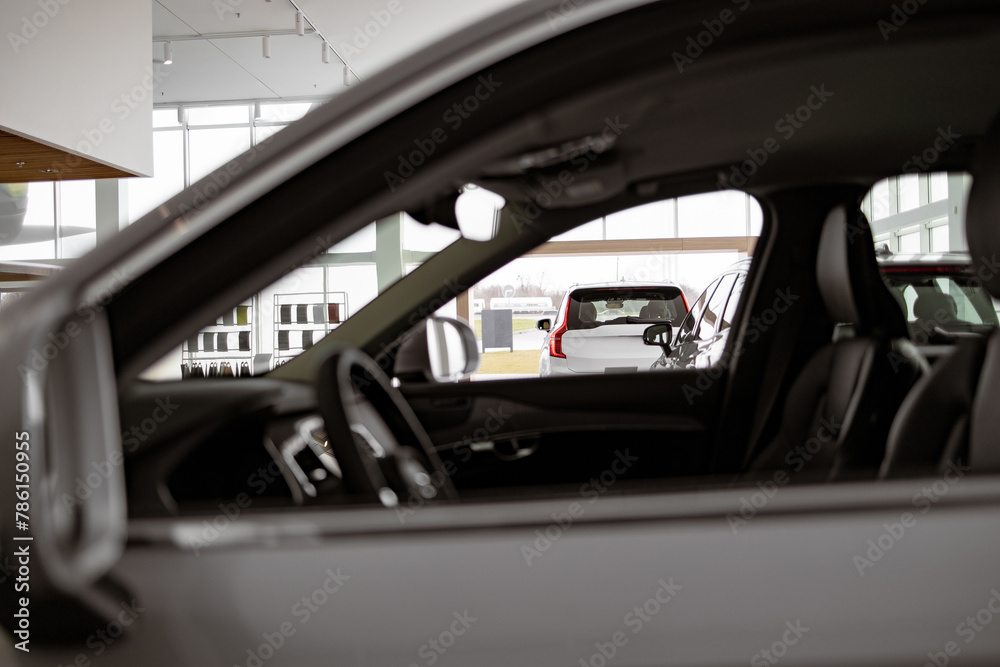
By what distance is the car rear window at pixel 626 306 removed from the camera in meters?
5.61

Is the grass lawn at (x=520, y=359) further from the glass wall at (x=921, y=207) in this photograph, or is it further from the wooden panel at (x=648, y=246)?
the wooden panel at (x=648, y=246)

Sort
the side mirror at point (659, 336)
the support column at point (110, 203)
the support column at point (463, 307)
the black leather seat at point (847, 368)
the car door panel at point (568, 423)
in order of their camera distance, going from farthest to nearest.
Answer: the support column at point (110, 203) < the side mirror at point (659, 336) < the car door panel at point (568, 423) < the support column at point (463, 307) < the black leather seat at point (847, 368)

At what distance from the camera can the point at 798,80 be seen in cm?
89

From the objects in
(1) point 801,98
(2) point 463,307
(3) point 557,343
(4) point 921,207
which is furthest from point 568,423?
(4) point 921,207

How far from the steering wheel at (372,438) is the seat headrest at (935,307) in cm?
173

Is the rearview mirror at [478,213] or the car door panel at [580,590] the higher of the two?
the rearview mirror at [478,213]

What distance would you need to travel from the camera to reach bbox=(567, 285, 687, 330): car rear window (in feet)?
18.4

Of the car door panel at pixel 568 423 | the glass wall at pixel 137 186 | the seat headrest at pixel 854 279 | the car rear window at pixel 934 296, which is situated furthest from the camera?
the glass wall at pixel 137 186

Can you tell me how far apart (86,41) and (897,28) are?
215 inches

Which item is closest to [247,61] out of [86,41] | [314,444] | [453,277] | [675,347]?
[86,41]

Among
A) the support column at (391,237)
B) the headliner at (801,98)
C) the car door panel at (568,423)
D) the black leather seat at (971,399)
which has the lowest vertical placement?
the car door panel at (568,423)

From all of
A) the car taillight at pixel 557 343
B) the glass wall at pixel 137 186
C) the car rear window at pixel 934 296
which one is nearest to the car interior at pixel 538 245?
the car rear window at pixel 934 296

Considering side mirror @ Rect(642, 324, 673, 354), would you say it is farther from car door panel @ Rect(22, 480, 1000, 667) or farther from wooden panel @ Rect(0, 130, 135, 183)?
wooden panel @ Rect(0, 130, 135, 183)

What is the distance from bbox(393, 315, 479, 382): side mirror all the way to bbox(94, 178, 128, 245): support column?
930 centimetres
